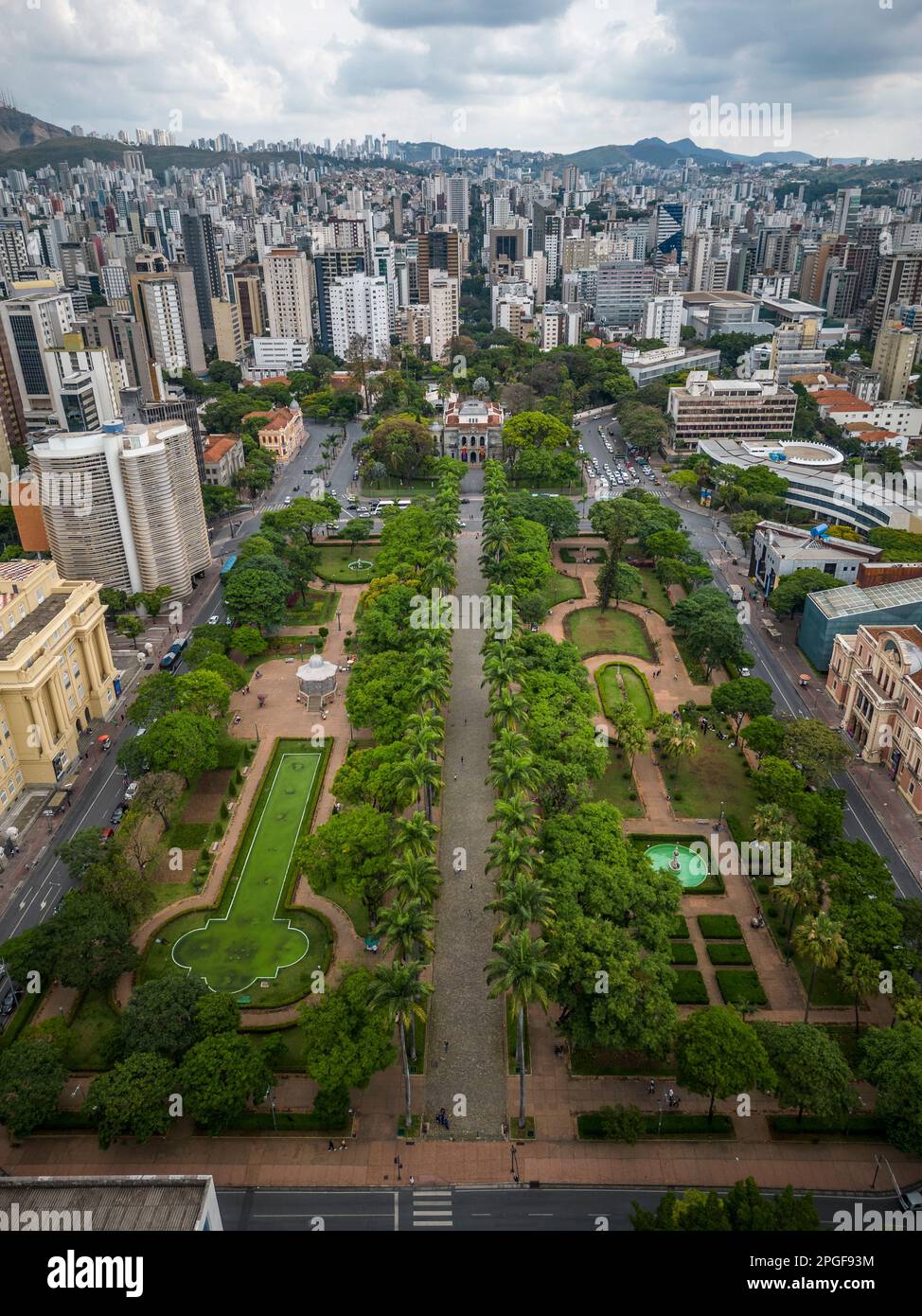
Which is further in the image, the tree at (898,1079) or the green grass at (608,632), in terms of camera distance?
the green grass at (608,632)

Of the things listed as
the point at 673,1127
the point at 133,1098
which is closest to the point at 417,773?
the point at 133,1098

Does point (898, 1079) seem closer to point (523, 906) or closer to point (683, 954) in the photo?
point (683, 954)

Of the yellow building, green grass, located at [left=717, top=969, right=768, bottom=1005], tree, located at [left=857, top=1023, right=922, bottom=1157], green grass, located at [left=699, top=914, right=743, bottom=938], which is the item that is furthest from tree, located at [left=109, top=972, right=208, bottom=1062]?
tree, located at [left=857, top=1023, right=922, bottom=1157]

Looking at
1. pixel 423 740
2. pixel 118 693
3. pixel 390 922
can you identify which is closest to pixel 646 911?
pixel 390 922

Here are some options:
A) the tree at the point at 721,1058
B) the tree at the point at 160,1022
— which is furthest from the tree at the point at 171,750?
the tree at the point at 721,1058

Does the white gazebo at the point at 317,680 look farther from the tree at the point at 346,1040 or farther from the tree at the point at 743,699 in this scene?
the tree at the point at 346,1040
